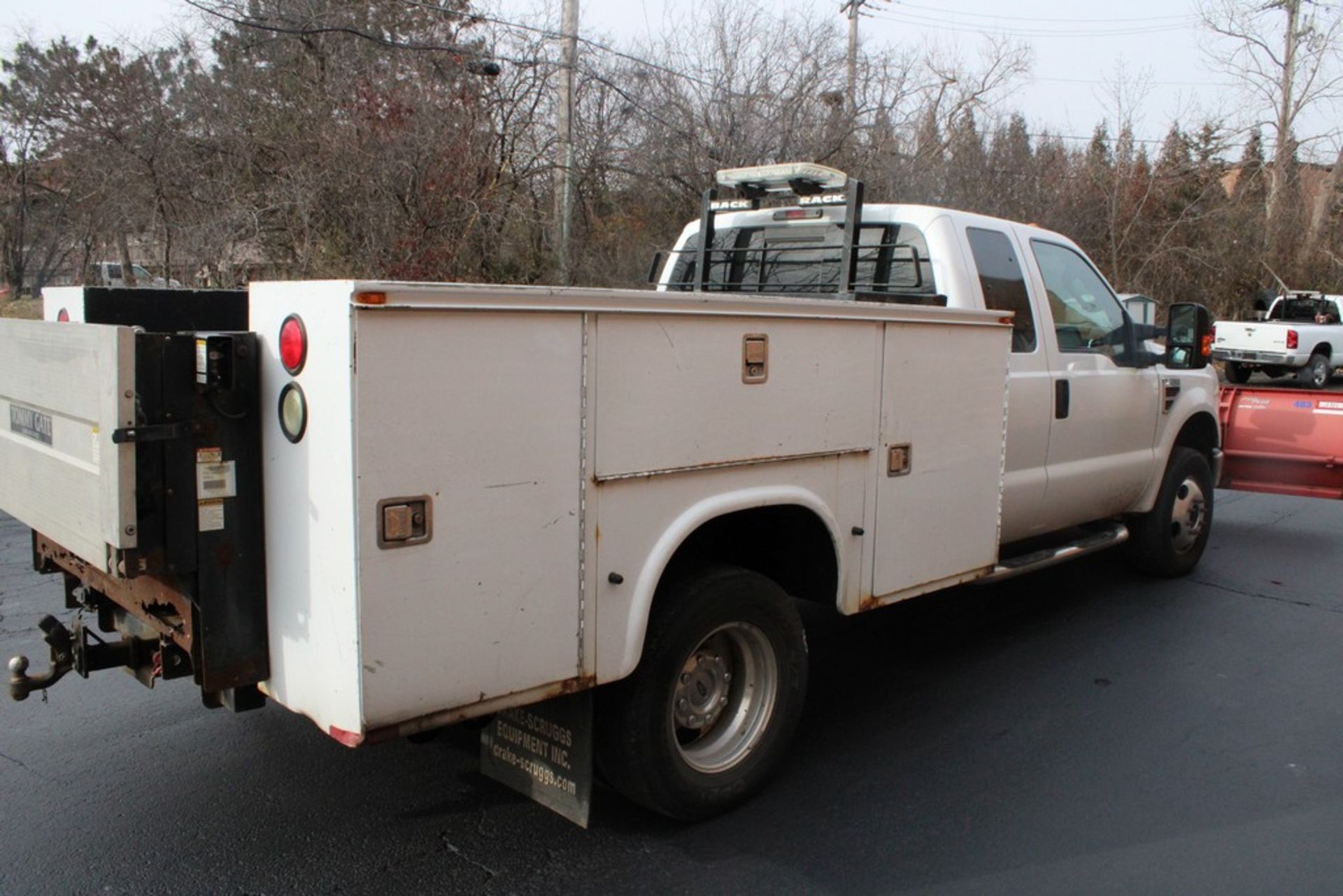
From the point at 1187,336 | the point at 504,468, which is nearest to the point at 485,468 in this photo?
the point at 504,468

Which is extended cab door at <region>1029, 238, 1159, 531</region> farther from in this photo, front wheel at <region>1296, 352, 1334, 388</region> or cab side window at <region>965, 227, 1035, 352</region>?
front wheel at <region>1296, 352, 1334, 388</region>

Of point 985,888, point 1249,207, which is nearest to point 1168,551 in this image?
point 985,888

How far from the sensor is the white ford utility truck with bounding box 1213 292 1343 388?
2236 cm

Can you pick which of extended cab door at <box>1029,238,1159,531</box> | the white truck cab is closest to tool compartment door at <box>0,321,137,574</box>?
the white truck cab

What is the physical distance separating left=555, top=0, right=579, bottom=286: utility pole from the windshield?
9.17m

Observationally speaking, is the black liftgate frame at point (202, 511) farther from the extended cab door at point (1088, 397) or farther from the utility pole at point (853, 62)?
the utility pole at point (853, 62)

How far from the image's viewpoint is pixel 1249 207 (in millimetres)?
33781

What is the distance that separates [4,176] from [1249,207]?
33.9m

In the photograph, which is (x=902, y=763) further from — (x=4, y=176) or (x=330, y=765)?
(x=4, y=176)

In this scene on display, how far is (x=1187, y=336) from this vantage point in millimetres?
6426

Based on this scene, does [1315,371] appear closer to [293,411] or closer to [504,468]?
[504,468]

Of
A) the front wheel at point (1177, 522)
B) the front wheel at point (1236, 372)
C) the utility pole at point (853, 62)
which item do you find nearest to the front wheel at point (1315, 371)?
the front wheel at point (1236, 372)

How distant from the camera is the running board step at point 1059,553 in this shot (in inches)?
202

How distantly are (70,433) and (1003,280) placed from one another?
411 cm
